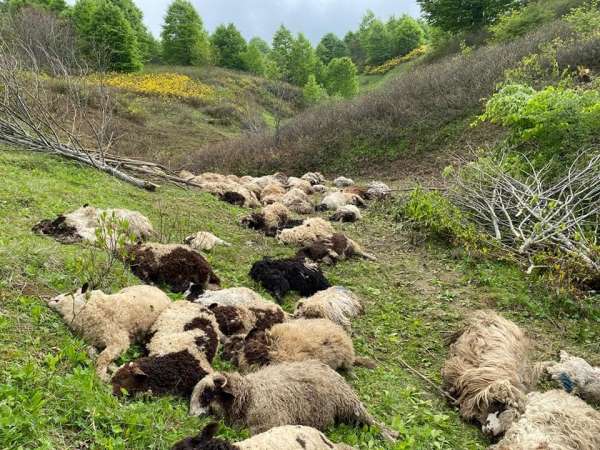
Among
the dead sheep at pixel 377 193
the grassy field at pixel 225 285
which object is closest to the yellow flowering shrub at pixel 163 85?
the dead sheep at pixel 377 193

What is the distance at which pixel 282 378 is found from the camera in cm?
404

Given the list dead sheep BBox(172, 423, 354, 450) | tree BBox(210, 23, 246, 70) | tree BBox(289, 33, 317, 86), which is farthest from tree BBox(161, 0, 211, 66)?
dead sheep BBox(172, 423, 354, 450)

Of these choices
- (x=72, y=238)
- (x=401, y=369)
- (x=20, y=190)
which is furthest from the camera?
(x=20, y=190)

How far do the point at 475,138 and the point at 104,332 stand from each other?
1765 cm

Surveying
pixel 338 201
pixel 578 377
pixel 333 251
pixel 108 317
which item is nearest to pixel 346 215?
pixel 338 201

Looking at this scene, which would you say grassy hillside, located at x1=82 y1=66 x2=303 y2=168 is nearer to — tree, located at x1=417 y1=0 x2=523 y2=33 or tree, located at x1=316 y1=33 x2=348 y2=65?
tree, located at x1=417 y1=0 x2=523 y2=33

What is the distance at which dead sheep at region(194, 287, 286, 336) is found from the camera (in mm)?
5172

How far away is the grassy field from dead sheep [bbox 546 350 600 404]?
640mm

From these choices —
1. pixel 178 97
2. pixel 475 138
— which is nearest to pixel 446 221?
pixel 475 138

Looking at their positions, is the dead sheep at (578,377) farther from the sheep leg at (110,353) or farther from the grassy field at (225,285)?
the sheep leg at (110,353)

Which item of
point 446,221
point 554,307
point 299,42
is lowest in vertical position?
point 554,307

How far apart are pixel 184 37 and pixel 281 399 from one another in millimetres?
50836

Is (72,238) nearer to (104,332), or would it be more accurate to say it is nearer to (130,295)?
(130,295)

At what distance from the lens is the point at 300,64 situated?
48875mm
